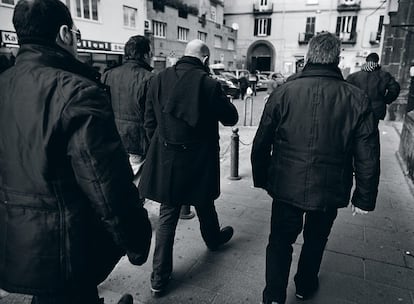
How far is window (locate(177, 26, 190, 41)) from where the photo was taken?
28.0m

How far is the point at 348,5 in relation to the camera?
35.7 metres

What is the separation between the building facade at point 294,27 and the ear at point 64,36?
34691 millimetres

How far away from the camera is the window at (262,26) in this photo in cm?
3994

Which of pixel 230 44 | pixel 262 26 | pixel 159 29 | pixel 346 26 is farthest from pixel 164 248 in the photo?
pixel 262 26

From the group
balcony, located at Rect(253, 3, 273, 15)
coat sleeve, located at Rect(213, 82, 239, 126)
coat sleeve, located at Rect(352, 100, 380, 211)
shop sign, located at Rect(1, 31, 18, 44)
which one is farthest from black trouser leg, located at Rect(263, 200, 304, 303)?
balcony, located at Rect(253, 3, 273, 15)

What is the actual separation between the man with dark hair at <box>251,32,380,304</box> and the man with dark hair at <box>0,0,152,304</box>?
1214mm

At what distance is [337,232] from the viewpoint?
407 centimetres

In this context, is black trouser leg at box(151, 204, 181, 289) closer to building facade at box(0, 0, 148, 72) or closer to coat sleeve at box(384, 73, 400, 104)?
coat sleeve at box(384, 73, 400, 104)

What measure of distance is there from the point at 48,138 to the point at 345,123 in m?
1.84

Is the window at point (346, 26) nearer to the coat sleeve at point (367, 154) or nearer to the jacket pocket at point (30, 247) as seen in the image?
the coat sleeve at point (367, 154)

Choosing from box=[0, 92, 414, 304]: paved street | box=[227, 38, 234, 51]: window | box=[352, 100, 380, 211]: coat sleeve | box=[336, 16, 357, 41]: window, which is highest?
box=[336, 16, 357, 41]: window

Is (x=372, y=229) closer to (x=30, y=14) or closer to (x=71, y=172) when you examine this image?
(x=71, y=172)

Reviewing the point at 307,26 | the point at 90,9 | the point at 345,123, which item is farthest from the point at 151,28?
the point at 345,123

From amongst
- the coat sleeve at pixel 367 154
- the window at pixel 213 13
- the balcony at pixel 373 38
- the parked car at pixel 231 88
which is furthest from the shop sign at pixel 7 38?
the balcony at pixel 373 38
